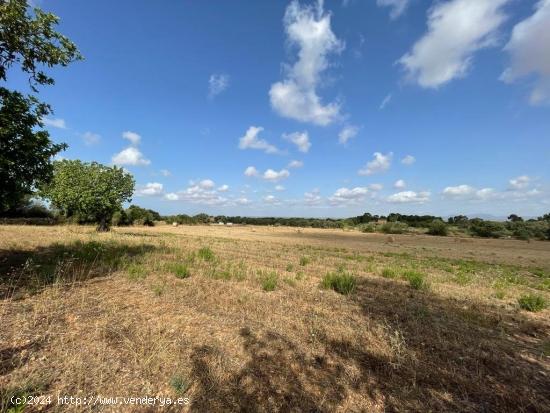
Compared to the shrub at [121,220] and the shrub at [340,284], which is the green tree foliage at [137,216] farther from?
the shrub at [340,284]

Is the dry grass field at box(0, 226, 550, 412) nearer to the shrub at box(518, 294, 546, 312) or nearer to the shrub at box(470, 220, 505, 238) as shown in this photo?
the shrub at box(518, 294, 546, 312)

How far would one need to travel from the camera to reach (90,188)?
3212 centimetres

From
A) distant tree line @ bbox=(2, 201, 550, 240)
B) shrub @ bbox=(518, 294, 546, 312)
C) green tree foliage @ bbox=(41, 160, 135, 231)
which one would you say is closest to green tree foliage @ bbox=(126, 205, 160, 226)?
distant tree line @ bbox=(2, 201, 550, 240)

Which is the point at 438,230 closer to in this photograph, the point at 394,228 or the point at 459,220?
the point at 394,228

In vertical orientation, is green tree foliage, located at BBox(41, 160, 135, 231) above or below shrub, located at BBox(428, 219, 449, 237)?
above

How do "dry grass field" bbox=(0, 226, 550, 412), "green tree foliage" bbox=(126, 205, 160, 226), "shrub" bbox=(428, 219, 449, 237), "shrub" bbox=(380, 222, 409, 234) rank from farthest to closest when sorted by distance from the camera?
"shrub" bbox=(380, 222, 409, 234) → "shrub" bbox=(428, 219, 449, 237) → "green tree foliage" bbox=(126, 205, 160, 226) → "dry grass field" bbox=(0, 226, 550, 412)

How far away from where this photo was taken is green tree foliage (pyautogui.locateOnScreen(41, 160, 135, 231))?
3155 cm

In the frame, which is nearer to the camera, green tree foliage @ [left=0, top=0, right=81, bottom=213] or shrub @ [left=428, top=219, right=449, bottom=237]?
green tree foliage @ [left=0, top=0, right=81, bottom=213]

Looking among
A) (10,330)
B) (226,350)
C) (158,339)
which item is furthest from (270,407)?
(10,330)

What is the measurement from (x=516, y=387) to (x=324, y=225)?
105 m

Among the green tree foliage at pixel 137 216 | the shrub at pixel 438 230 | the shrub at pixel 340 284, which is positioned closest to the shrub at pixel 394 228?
the shrub at pixel 438 230

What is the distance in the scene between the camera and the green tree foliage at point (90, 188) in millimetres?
31547

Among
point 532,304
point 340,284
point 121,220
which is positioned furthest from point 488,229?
point 121,220

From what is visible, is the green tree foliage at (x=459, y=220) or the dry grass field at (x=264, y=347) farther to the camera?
the green tree foliage at (x=459, y=220)
